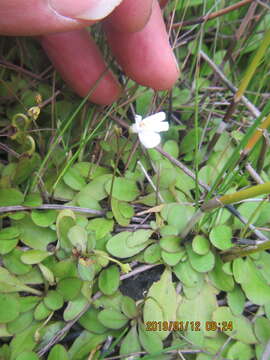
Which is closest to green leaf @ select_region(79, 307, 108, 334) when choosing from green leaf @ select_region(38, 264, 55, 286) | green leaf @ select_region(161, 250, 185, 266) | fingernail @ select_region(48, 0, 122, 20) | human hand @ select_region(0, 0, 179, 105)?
green leaf @ select_region(38, 264, 55, 286)

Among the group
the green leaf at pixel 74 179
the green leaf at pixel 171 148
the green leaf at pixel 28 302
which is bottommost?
the green leaf at pixel 28 302

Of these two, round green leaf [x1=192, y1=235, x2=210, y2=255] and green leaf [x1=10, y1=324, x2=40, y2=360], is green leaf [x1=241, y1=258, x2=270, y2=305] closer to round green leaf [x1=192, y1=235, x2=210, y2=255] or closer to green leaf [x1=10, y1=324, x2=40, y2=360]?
round green leaf [x1=192, y1=235, x2=210, y2=255]

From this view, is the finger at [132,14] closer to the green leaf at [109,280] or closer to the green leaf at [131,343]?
the green leaf at [109,280]

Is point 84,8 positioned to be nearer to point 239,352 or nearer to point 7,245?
point 7,245

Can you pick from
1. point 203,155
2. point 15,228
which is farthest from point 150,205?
point 15,228

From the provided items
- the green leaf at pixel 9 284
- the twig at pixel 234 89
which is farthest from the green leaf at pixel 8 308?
the twig at pixel 234 89

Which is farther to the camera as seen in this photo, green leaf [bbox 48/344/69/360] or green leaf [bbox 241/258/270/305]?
green leaf [bbox 241/258/270/305]
